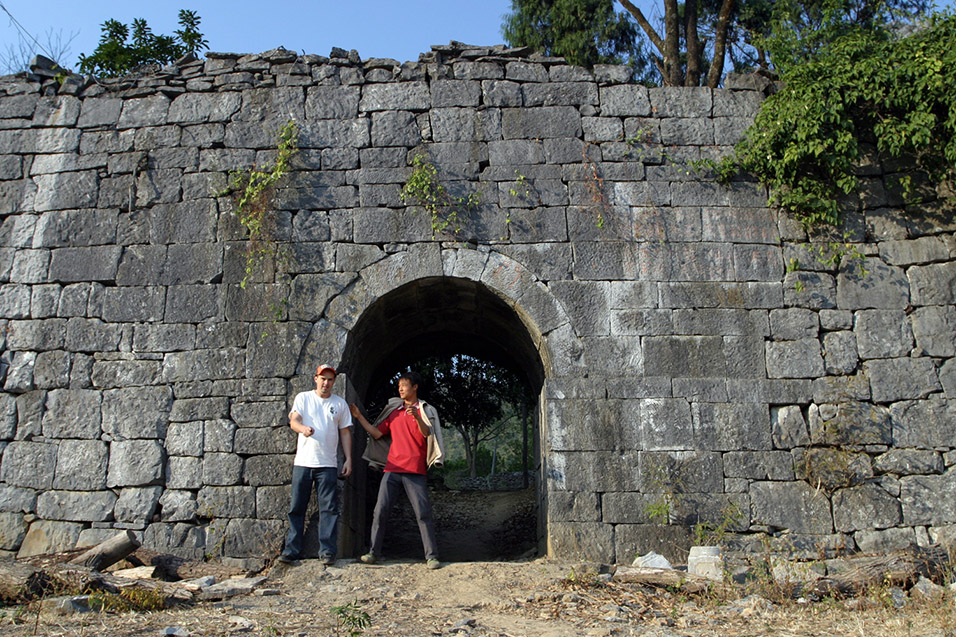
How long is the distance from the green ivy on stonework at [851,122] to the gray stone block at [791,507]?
2424 millimetres

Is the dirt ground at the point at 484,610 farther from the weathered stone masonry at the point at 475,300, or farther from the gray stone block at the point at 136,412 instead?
the gray stone block at the point at 136,412

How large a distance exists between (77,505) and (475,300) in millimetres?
3904

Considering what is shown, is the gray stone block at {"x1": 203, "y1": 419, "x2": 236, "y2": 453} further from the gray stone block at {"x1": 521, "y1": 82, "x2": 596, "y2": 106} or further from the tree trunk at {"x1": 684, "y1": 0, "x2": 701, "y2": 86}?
the tree trunk at {"x1": 684, "y1": 0, "x2": 701, "y2": 86}

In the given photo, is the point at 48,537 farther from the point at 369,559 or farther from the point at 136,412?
the point at 369,559

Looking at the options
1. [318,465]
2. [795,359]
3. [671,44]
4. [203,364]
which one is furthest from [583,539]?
[671,44]

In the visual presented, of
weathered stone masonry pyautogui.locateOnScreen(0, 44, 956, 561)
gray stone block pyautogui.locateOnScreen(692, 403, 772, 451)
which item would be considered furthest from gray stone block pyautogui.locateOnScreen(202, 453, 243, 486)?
gray stone block pyautogui.locateOnScreen(692, 403, 772, 451)

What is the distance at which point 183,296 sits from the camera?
23.2ft

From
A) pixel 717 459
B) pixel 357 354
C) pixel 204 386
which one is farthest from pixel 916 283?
pixel 204 386

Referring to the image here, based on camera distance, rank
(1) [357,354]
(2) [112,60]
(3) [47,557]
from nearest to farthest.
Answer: (3) [47,557] < (1) [357,354] < (2) [112,60]

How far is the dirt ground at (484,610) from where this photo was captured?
15.1ft

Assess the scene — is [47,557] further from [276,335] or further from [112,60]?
[112,60]

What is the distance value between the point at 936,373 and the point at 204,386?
20.6ft

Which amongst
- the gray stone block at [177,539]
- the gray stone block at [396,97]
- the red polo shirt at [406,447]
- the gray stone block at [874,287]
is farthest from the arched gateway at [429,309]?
the gray stone block at [874,287]

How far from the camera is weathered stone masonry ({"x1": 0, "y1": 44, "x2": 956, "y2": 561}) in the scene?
6.57 metres
